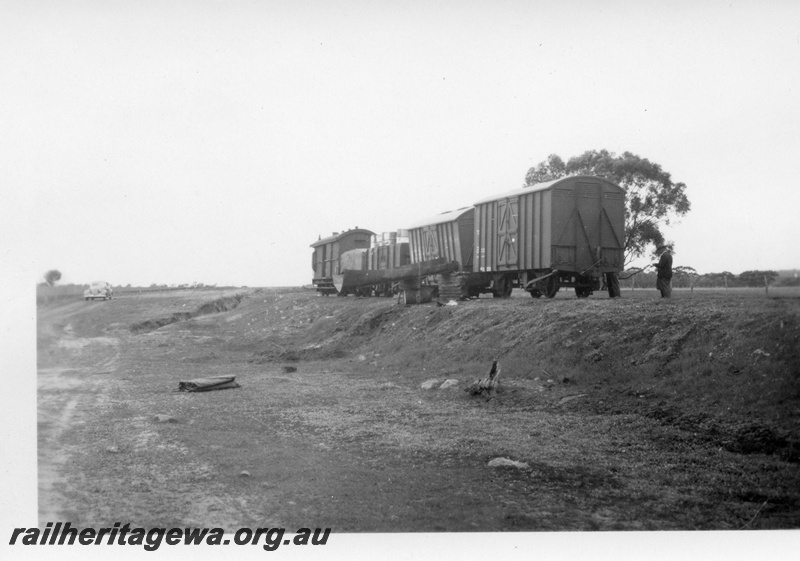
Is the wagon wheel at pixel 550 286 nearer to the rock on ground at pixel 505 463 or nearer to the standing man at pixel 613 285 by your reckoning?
the standing man at pixel 613 285

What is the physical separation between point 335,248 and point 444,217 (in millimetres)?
11321

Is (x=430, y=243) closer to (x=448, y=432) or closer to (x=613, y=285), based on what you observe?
(x=613, y=285)

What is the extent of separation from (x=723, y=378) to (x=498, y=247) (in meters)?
10.0

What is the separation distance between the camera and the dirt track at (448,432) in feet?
15.5

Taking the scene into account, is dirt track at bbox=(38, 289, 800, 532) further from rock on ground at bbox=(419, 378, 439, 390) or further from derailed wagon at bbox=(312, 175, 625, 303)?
derailed wagon at bbox=(312, 175, 625, 303)

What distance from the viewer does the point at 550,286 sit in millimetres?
14750

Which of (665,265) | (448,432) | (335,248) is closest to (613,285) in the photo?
(665,265)

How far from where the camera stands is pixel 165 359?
400 inches

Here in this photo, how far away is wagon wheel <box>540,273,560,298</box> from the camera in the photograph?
48.1ft

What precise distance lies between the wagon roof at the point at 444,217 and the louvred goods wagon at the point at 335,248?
781 cm

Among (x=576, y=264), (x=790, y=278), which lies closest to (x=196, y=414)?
(x=790, y=278)

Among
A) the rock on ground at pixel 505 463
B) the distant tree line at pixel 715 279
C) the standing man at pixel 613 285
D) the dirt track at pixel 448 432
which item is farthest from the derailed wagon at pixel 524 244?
the rock on ground at pixel 505 463

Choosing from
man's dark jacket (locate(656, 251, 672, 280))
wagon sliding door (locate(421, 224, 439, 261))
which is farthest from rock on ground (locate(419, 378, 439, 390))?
wagon sliding door (locate(421, 224, 439, 261))

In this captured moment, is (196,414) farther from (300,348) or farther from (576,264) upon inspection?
(576,264)
